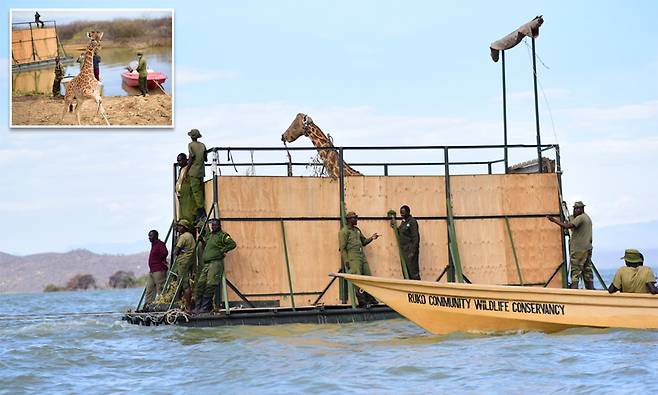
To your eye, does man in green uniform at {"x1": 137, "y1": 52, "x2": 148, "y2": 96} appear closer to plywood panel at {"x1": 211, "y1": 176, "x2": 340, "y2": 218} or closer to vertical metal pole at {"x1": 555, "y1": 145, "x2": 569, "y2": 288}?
plywood panel at {"x1": 211, "y1": 176, "x2": 340, "y2": 218}

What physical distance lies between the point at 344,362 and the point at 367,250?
6106 millimetres

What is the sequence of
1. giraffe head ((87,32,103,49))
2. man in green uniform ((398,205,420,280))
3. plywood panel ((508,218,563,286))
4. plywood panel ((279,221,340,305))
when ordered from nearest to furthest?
plywood panel ((279,221,340,305)) < man in green uniform ((398,205,420,280)) < plywood panel ((508,218,563,286)) < giraffe head ((87,32,103,49))

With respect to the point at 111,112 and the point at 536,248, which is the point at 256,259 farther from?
the point at 111,112

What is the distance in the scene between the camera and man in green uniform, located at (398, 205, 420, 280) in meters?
23.9

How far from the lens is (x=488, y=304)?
64.9 ft

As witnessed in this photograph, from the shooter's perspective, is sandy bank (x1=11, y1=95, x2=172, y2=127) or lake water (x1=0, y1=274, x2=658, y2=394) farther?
sandy bank (x1=11, y1=95, x2=172, y2=127)

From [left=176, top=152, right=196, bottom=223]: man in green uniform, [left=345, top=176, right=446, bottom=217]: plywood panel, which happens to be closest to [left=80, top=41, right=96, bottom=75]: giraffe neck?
[left=176, top=152, right=196, bottom=223]: man in green uniform

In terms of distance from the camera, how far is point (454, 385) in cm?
1634

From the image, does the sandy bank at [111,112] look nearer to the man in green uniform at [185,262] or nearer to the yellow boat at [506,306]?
the man in green uniform at [185,262]

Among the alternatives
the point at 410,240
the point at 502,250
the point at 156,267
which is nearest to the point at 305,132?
the point at 410,240

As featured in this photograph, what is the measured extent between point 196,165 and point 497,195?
6631 mm

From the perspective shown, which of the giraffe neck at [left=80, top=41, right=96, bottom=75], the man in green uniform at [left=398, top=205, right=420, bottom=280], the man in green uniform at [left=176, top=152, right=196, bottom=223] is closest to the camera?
the man in green uniform at [left=398, top=205, right=420, bottom=280]

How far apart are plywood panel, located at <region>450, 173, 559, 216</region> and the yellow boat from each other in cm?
492

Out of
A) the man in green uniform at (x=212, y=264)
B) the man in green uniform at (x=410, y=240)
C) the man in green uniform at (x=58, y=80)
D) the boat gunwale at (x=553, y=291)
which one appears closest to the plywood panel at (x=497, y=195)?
the man in green uniform at (x=410, y=240)
